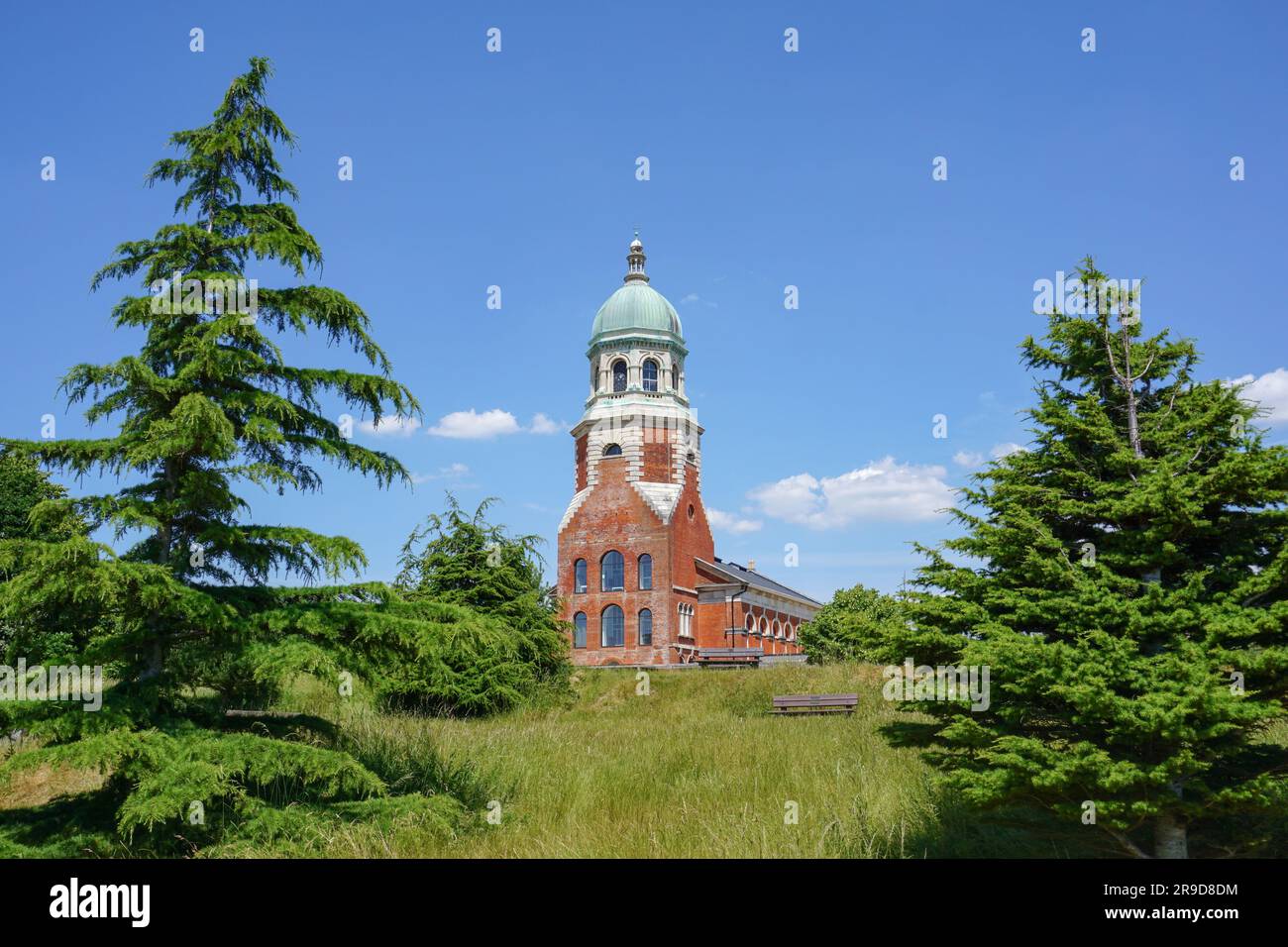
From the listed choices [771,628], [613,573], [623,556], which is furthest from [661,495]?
[771,628]

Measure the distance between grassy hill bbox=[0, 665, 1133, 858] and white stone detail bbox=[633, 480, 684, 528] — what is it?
2843 centimetres

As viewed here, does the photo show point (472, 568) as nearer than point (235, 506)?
No

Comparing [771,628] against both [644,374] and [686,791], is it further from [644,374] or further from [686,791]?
[686,791]

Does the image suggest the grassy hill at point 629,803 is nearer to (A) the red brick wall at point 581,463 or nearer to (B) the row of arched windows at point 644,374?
(A) the red brick wall at point 581,463

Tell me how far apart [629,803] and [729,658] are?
1103 inches

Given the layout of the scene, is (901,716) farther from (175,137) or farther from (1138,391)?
(175,137)

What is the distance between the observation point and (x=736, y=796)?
10.4m

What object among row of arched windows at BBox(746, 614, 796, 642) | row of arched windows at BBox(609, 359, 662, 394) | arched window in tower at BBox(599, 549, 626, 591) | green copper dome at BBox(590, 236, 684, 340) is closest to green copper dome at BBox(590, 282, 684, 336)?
green copper dome at BBox(590, 236, 684, 340)

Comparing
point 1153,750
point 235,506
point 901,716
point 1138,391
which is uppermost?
point 1138,391

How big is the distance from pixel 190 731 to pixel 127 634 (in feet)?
3.71

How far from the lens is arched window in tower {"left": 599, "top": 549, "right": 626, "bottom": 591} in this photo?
4516cm

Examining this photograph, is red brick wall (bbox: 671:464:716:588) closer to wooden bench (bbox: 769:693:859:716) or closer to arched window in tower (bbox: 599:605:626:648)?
arched window in tower (bbox: 599:605:626:648)

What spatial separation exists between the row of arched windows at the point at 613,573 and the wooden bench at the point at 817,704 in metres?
22.8
